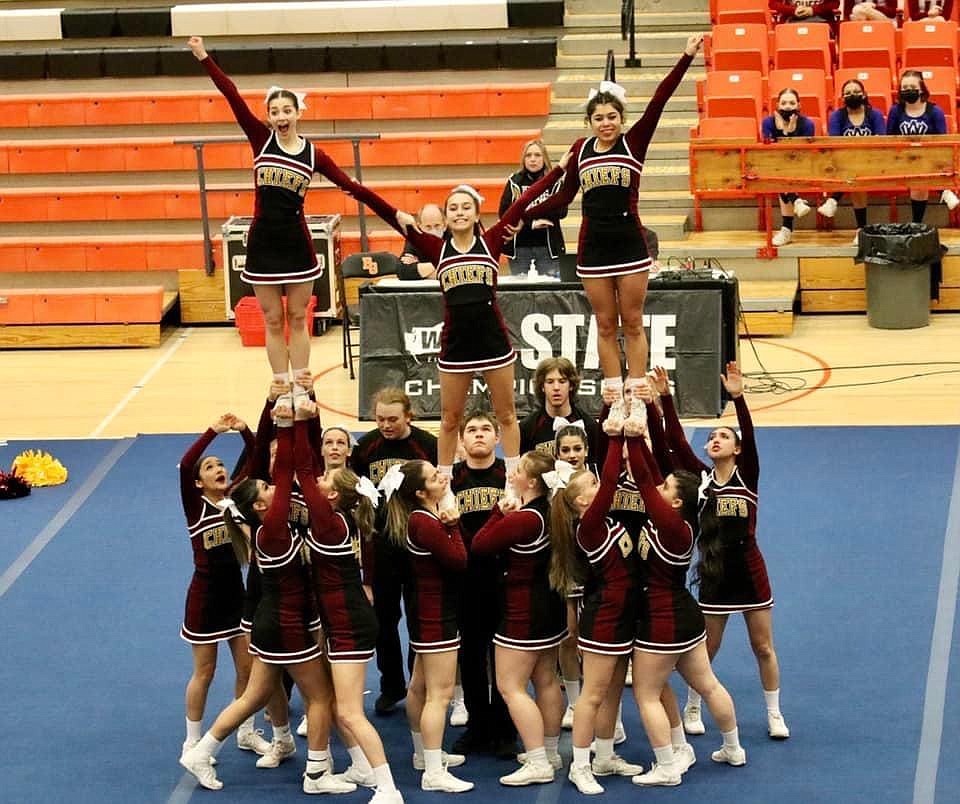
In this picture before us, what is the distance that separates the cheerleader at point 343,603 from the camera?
20.6 ft

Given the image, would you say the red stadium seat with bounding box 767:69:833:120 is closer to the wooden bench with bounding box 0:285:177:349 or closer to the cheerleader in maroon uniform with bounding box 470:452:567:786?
the wooden bench with bounding box 0:285:177:349

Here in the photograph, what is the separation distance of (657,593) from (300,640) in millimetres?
1345

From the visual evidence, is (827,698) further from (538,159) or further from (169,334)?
(169,334)

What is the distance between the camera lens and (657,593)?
6.34 m

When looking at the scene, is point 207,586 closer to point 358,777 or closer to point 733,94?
point 358,777

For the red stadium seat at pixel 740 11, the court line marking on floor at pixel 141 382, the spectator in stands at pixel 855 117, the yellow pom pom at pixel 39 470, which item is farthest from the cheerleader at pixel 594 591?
the red stadium seat at pixel 740 11

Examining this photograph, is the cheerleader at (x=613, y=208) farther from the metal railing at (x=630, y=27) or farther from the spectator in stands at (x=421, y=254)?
the metal railing at (x=630, y=27)

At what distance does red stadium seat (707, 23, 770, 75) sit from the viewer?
588 inches

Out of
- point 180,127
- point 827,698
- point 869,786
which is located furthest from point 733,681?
point 180,127

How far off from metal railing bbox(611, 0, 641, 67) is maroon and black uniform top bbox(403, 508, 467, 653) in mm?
9441

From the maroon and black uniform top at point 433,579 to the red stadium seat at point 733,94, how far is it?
8.60 metres

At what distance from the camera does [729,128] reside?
14008mm

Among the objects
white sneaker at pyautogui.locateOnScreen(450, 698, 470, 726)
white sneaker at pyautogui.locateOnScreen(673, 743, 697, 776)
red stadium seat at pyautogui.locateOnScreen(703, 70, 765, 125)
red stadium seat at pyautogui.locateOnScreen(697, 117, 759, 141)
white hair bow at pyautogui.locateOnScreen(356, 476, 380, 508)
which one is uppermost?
red stadium seat at pyautogui.locateOnScreen(703, 70, 765, 125)

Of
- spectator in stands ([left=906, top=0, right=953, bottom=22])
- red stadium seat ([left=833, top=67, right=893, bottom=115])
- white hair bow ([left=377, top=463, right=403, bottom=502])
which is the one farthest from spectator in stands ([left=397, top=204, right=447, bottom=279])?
spectator in stands ([left=906, top=0, right=953, bottom=22])
